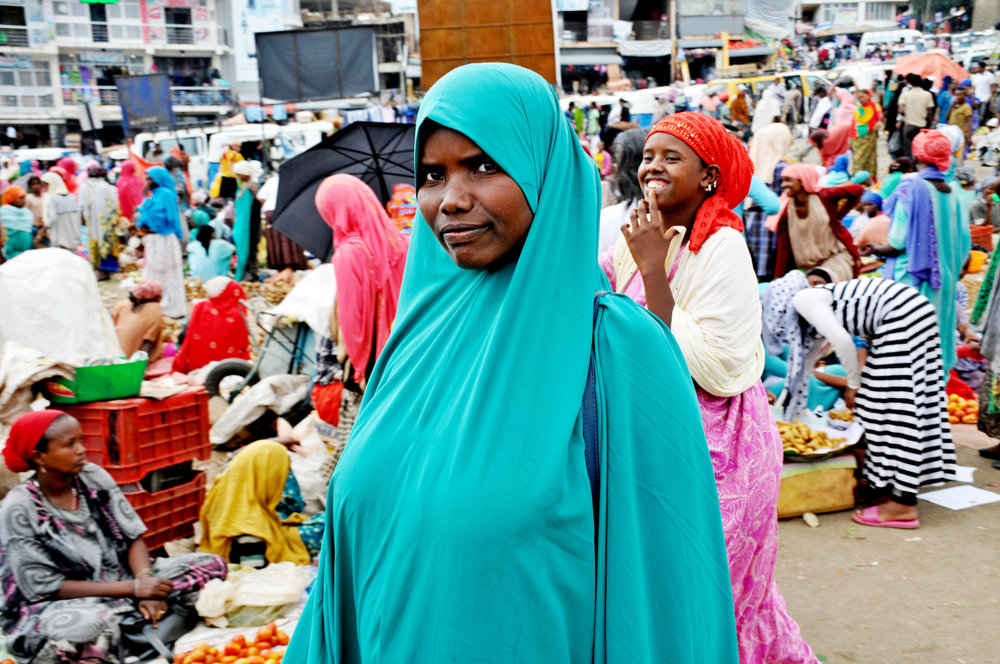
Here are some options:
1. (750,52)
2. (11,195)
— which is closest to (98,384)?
(11,195)

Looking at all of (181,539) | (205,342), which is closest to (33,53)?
(205,342)

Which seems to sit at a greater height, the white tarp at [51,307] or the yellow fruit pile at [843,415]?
the white tarp at [51,307]

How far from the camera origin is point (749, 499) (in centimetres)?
233

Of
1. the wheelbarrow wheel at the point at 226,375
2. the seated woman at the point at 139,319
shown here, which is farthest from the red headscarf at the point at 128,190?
the wheelbarrow wheel at the point at 226,375

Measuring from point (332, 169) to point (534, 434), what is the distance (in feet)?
20.9

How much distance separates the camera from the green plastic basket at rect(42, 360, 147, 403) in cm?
434

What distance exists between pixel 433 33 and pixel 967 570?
235 inches

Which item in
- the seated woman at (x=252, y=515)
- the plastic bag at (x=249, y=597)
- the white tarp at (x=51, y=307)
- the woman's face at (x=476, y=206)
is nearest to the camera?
the woman's face at (x=476, y=206)

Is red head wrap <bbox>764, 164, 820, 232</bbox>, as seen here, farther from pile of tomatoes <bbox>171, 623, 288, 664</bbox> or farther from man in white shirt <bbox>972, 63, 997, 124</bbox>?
man in white shirt <bbox>972, 63, 997, 124</bbox>

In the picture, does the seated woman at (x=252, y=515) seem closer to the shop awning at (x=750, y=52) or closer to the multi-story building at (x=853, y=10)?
the shop awning at (x=750, y=52)

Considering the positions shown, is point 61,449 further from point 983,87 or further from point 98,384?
point 983,87

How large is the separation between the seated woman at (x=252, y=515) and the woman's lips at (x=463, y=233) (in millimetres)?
3468

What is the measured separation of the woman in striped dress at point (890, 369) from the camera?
4.63 metres

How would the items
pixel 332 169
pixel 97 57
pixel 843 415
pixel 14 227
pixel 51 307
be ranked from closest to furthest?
pixel 843 415
pixel 51 307
pixel 332 169
pixel 14 227
pixel 97 57
